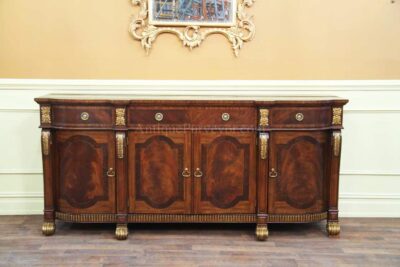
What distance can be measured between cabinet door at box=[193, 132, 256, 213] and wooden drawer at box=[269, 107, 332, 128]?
19cm

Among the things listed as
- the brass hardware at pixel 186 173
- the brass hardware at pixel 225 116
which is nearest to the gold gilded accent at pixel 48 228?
the brass hardware at pixel 186 173

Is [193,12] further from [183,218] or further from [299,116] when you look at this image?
[183,218]

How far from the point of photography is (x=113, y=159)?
121 inches

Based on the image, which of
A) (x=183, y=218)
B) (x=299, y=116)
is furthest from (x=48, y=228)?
(x=299, y=116)

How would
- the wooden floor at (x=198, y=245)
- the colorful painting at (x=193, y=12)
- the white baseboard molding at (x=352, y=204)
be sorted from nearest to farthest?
the wooden floor at (x=198, y=245) < the colorful painting at (x=193, y=12) < the white baseboard molding at (x=352, y=204)

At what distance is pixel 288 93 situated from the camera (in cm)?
354

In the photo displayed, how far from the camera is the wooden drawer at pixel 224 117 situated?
119 inches

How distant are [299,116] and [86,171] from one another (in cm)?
142

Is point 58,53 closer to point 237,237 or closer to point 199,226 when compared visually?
point 199,226

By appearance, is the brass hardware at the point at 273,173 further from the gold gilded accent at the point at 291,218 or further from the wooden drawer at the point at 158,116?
the wooden drawer at the point at 158,116

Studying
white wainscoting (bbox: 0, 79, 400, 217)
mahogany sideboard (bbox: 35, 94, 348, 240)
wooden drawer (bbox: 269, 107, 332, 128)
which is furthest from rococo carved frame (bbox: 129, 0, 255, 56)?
wooden drawer (bbox: 269, 107, 332, 128)

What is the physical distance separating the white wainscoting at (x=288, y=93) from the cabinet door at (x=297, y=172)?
1.85 feet

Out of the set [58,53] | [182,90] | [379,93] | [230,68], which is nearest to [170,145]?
[182,90]

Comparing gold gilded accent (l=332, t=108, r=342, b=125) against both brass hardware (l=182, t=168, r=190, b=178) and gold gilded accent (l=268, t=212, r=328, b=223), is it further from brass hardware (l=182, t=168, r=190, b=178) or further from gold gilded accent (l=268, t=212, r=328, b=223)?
brass hardware (l=182, t=168, r=190, b=178)
